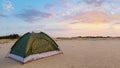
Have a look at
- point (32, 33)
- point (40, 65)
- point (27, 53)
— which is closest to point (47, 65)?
point (40, 65)

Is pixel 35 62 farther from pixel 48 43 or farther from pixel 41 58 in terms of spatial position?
pixel 48 43

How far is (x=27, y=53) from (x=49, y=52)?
170cm

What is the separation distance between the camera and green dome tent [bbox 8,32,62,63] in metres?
9.57

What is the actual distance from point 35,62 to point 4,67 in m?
1.57

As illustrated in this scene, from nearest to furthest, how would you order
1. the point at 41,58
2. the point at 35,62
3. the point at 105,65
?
the point at 105,65
the point at 35,62
the point at 41,58

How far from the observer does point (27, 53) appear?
9.51m

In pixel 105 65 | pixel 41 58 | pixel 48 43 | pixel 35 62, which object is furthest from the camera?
pixel 48 43

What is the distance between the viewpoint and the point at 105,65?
8477 mm

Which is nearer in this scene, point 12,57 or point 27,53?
point 27,53

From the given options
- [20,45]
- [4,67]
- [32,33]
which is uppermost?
[32,33]

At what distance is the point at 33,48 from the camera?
9898 mm

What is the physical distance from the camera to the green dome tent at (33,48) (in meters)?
9.57

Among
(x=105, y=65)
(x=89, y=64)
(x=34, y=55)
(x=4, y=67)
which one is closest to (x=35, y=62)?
(x=34, y=55)

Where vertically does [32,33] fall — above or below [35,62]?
above
